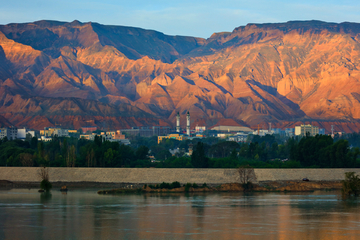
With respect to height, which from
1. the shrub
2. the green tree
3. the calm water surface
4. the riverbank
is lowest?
the calm water surface

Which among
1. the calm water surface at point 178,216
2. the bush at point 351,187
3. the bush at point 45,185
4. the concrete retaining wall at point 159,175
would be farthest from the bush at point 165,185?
the bush at point 351,187

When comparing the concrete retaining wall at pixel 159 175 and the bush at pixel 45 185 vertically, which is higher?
the concrete retaining wall at pixel 159 175

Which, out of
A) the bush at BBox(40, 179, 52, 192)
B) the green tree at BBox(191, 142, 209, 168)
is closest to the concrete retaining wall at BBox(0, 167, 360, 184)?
the green tree at BBox(191, 142, 209, 168)

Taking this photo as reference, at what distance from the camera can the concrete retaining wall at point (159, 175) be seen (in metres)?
72.7

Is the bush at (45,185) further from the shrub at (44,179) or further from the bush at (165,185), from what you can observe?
the bush at (165,185)

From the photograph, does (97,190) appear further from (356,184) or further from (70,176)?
(356,184)

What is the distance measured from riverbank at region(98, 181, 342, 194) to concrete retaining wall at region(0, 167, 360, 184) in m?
1.26

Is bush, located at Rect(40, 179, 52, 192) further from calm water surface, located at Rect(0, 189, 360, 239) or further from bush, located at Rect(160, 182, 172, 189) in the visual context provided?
bush, located at Rect(160, 182, 172, 189)

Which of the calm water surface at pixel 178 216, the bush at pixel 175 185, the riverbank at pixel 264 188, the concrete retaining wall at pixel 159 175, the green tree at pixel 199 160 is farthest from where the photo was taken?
the green tree at pixel 199 160

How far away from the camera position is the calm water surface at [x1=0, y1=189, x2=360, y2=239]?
120ft

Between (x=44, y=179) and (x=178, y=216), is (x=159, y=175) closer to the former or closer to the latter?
(x=44, y=179)

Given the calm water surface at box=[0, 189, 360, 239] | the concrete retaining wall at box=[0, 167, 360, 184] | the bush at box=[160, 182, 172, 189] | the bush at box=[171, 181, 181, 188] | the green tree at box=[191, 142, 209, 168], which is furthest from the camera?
the green tree at box=[191, 142, 209, 168]

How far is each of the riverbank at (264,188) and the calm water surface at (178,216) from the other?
5.29 m

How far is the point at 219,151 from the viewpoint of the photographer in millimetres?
118125
